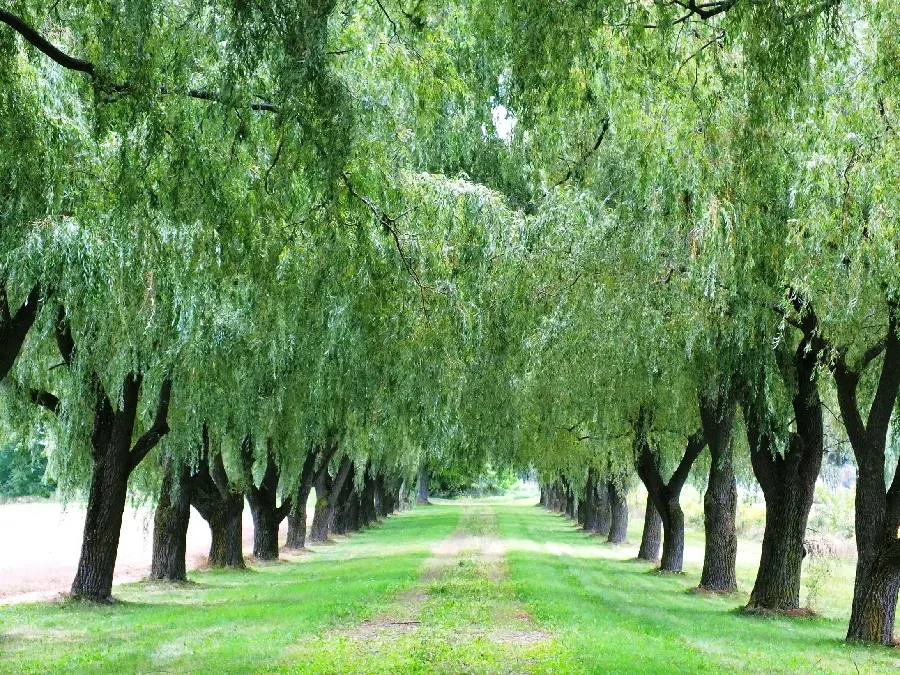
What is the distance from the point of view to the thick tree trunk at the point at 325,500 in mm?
30906

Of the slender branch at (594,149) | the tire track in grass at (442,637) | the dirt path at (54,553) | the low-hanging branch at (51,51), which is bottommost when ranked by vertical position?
the dirt path at (54,553)

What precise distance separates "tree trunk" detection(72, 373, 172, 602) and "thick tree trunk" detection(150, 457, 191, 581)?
346 cm

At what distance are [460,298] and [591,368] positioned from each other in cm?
347

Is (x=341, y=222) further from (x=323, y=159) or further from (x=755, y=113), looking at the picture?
(x=755, y=113)

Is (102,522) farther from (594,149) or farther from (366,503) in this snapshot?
(366,503)

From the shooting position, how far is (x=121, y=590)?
16.2 metres

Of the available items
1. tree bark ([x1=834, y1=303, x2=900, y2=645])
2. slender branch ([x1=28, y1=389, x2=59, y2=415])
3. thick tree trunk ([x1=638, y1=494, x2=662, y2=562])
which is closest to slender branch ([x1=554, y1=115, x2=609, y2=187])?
tree bark ([x1=834, y1=303, x2=900, y2=645])

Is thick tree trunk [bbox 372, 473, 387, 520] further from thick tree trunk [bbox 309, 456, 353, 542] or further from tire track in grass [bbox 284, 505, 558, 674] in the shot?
tire track in grass [bbox 284, 505, 558, 674]

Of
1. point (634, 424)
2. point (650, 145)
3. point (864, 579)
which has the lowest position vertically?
point (864, 579)

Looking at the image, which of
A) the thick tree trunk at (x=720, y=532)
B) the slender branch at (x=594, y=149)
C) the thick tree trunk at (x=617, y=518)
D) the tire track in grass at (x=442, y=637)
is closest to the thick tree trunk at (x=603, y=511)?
the thick tree trunk at (x=617, y=518)

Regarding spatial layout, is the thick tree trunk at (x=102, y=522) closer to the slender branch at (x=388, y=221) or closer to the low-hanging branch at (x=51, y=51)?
the slender branch at (x=388, y=221)

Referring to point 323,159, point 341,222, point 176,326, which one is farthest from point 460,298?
point 176,326

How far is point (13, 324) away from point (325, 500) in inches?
916

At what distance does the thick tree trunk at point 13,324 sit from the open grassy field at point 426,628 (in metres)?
2.95
